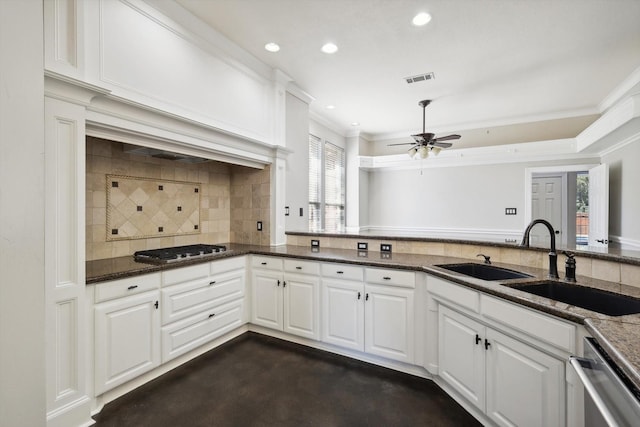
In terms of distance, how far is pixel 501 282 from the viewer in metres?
1.80

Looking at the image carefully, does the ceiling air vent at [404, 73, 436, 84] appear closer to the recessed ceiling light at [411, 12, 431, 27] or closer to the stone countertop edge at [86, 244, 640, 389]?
the recessed ceiling light at [411, 12, 431, 27]

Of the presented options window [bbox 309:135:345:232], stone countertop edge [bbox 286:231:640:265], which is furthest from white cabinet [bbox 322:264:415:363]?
window [bbox 309:135:345:232]

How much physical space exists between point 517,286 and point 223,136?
2.77 meters

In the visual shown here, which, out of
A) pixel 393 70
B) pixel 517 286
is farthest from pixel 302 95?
pixel 517 286

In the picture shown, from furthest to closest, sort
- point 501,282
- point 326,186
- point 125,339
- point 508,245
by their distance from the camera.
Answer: point 326,186, point 508,245, point 125,339, point 501,282

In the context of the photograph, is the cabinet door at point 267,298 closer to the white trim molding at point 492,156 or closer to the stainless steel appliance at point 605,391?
the stainless steel appliance at point 605,391

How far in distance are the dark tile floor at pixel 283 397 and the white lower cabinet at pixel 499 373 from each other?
0.24 meters

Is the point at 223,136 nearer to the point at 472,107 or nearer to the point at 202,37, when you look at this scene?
the point at 202,37

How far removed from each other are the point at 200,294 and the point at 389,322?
1705mm

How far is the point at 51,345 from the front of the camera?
1644 mm

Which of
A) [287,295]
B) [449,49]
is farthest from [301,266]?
[449,49]

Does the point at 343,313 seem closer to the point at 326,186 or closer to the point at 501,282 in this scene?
the point at 501,282

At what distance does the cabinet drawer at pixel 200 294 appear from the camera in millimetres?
2373

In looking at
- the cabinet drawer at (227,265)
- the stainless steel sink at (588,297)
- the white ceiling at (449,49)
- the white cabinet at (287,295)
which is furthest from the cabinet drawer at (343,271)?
the white ceiling at (449,49)
